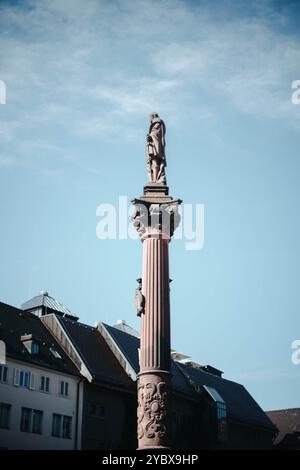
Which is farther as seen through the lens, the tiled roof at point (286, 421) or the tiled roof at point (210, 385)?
the tiled roof at point (286, 421)

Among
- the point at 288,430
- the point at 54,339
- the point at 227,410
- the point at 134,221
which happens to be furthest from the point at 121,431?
the point at 288,430

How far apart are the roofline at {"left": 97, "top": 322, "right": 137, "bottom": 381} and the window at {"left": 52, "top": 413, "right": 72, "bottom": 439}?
690cm

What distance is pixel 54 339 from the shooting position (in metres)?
43.6

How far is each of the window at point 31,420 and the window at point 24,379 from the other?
145 centimetres

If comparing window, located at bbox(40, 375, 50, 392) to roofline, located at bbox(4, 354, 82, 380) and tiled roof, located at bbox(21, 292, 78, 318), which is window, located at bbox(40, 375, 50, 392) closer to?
roofline, located at bbox(4, 354, 82, 380)

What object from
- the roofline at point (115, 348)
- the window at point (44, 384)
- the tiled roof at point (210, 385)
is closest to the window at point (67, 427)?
the window at point (44, 384)

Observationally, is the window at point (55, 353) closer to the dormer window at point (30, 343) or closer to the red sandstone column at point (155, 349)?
the dormer window at point (30, 343)

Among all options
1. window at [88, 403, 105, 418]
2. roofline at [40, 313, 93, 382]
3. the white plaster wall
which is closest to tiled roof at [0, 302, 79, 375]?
roofline at [40, 313, 93, 382]

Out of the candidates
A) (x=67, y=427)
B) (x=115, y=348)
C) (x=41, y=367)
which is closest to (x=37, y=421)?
(x=67, y=427)

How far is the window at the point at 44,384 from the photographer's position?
124 feet

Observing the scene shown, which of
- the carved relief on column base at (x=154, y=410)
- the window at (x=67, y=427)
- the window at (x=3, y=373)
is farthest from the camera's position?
the window at (x=67, y=427)
